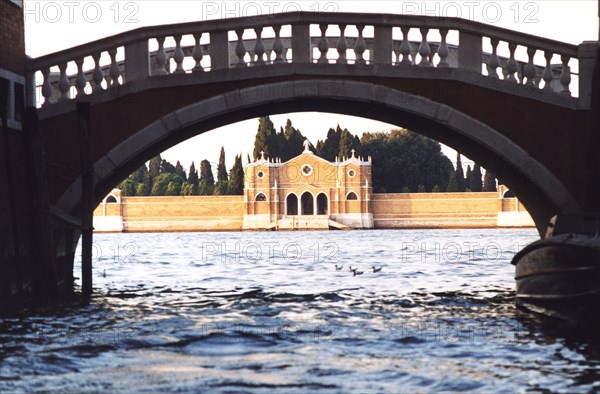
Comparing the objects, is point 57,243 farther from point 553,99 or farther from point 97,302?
point 553,99

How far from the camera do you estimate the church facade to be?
63.9 meters

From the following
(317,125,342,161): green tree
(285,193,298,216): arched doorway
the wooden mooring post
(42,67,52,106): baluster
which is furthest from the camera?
(317,125,342,161): green tree

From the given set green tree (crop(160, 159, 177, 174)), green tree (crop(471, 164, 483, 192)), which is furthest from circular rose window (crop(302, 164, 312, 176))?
green tree (crop(160, 159, 177, 174))

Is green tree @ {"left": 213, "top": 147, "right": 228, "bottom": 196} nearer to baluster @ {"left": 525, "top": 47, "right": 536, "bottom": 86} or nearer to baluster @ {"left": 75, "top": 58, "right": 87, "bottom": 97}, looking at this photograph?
baluster @ {"left": 75, "top": 58, "right": 87, "bottom": 97}

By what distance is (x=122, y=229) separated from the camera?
65.8 metres

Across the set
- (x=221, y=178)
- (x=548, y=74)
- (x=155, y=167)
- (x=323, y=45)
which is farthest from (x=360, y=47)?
(x=155, y=167)

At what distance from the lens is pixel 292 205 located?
220 feet

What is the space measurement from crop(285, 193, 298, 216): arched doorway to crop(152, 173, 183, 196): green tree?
9141mm

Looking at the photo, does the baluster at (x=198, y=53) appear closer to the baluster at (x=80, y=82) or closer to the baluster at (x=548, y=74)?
the baluster at (x=80, y=82)

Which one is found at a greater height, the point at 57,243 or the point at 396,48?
the point at 396,48

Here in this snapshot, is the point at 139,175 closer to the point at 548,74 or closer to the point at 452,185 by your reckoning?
the point at 452,185

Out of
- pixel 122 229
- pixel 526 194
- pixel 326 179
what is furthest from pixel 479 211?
pixel 526 194

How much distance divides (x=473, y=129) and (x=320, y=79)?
70.9 inches

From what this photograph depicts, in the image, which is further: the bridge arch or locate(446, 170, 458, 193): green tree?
locate(446, 170, 458, 193): green tree
